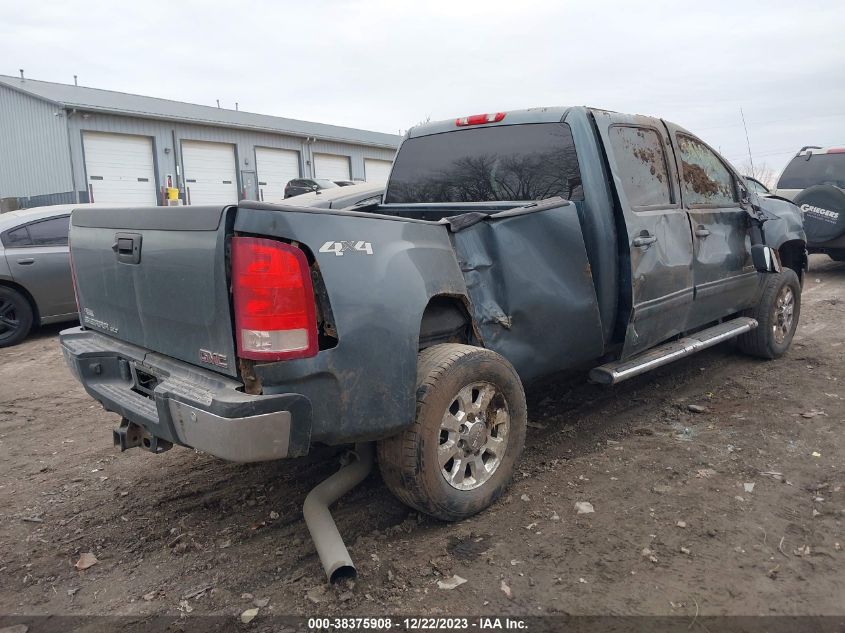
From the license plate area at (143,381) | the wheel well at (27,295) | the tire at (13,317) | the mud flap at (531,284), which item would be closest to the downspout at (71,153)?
the wheel well at (27,295)

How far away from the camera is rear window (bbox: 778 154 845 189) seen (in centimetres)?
1132

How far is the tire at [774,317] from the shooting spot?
5.64 m

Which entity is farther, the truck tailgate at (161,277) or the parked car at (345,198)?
the parked car at (345,198)

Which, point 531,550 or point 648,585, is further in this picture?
point 531,550

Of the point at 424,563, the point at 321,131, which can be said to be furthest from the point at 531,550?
the point at 321,131

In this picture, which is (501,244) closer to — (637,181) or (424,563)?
(637,181)

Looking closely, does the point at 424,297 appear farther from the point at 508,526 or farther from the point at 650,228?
the point at 650,228

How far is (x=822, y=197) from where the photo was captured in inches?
389

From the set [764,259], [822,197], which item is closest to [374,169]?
[822,197]

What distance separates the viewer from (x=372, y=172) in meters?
29.1

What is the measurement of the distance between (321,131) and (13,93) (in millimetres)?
10637

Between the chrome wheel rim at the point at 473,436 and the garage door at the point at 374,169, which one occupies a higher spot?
the garage door at the point at 374,169

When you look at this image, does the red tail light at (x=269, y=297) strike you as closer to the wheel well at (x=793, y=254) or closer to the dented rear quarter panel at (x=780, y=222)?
the dented rear quarter panel at (x=780, y=222)

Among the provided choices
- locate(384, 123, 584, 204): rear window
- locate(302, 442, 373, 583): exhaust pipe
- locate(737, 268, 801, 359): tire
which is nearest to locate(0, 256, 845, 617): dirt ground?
locate(302, 442, 373, 583): exhaust pipe
